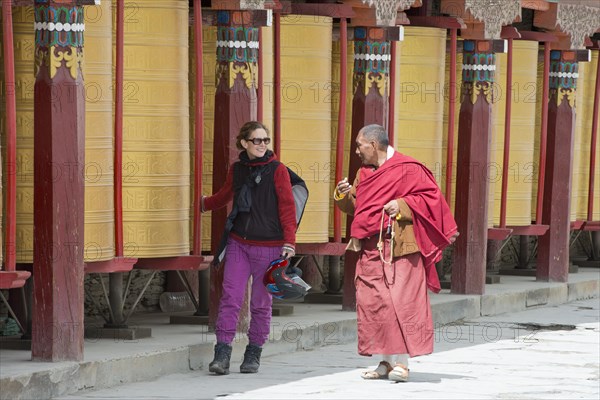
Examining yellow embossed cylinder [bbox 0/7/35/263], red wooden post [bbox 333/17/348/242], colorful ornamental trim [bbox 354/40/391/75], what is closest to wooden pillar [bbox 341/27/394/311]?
colorful ornamental trim [bbox 354/40/391/75]

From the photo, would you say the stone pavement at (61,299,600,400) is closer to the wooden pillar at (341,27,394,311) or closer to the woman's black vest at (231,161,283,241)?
the woman's black vest at (231,161,283,241)

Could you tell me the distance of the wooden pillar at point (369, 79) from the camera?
41.3ft

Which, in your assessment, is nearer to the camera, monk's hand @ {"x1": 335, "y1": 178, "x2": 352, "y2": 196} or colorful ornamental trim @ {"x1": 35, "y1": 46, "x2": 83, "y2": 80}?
colorful ornamental trim @ {"x1": 35, "y1": 46, "x2": 83, "y2": 80}

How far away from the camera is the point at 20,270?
32.4 feet

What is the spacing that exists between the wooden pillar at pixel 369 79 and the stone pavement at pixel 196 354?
33.3 inches

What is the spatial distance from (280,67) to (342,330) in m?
1.89

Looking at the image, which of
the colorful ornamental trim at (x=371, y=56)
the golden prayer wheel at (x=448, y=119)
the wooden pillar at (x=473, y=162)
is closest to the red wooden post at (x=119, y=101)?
the colorful ornamental trim at (x=371, y=56)

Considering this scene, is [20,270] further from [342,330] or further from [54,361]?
[342,330]

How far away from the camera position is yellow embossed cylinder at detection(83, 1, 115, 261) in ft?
32.8

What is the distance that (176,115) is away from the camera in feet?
35.2

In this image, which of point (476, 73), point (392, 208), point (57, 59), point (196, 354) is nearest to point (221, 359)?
point (196, 354)

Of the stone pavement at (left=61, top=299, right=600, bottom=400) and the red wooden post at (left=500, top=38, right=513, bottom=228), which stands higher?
the red wooden post at (left=500, top=38, right=513, bottom=228)

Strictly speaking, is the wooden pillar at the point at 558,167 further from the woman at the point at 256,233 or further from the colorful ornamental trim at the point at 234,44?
the woman at the point at 256,233

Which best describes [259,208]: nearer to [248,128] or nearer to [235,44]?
[248,128]
